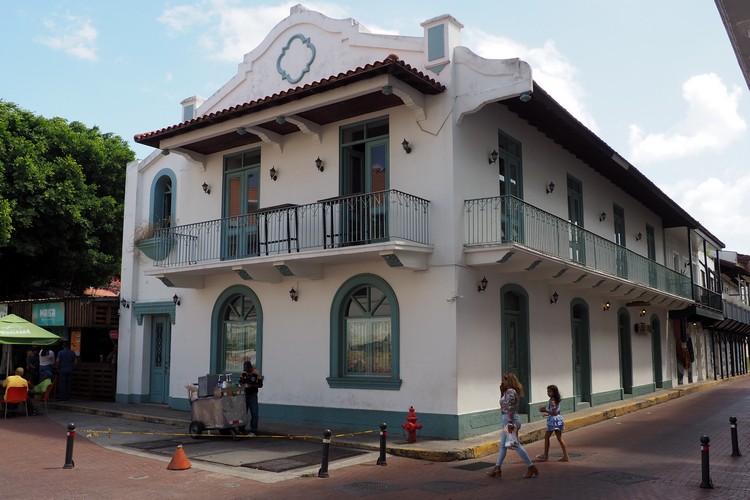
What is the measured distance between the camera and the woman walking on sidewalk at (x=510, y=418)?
988 centimetres

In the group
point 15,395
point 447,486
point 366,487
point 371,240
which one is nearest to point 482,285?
point 371,240

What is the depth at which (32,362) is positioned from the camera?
20781 mm

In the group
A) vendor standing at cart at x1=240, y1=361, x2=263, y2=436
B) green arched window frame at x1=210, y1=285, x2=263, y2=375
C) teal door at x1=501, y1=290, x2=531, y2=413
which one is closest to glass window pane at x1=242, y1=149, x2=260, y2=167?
green arched window frame at x1=210, y1=285, x2=263, y2=375

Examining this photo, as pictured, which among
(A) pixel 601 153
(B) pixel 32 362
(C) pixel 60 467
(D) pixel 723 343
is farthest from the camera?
(D) pixel 723 343

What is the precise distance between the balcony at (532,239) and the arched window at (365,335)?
2078mm

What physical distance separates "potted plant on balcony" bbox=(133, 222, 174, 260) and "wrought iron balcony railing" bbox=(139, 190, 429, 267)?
0.03m

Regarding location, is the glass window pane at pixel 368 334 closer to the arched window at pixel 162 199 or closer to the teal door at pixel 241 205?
the teal door at pixel 241 205

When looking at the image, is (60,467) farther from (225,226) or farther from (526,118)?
(526,118)

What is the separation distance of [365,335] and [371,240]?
2100 millimetres

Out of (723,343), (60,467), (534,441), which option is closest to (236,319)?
(60,467)

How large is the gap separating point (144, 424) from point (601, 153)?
1340 centimetres

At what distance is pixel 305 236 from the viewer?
14.4 m

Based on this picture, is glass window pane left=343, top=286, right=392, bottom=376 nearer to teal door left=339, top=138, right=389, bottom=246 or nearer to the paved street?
teal door left=339, top=138, right=389, bottom=246

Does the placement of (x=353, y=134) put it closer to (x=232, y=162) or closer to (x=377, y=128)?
(x=377, y=128)
